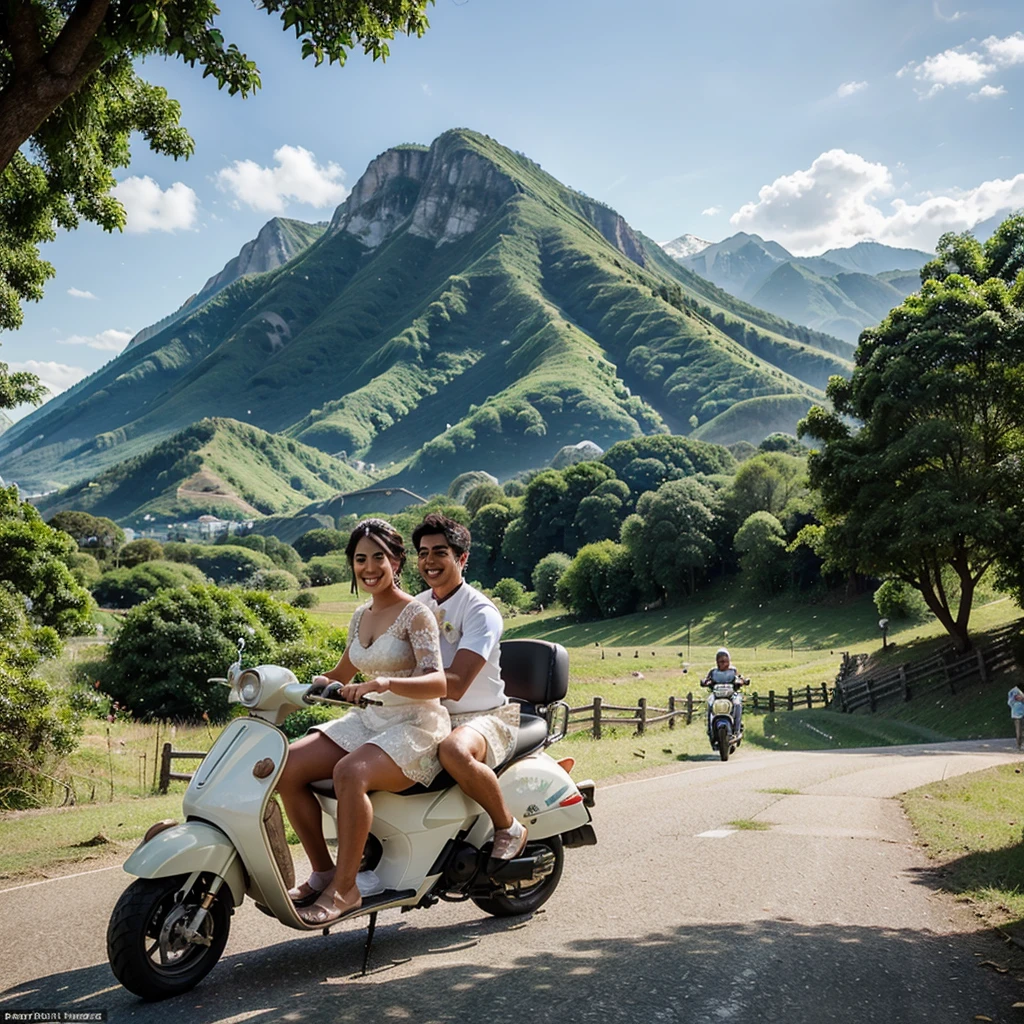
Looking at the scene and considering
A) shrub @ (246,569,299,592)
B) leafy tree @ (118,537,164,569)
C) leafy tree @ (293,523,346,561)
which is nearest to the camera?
leafy tree @ (118,537,164,569)

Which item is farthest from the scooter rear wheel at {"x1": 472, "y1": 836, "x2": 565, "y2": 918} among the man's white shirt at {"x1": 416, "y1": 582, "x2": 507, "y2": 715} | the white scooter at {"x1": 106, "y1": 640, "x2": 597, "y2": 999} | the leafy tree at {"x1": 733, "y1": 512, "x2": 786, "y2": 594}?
the leafy tree at {"x1": 733, "y1": 512, "x2": 786, "y2": 594}

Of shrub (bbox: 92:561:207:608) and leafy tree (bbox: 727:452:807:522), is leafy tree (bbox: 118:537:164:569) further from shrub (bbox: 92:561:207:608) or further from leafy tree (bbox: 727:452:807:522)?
leafy tree (bbox: 727:452:807:522)

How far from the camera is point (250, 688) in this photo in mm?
4648

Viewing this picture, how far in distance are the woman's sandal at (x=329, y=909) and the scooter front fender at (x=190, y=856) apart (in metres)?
0.34

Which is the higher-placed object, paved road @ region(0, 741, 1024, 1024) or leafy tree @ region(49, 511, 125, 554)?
leafy tree @ region(49, 511, 125, 554)

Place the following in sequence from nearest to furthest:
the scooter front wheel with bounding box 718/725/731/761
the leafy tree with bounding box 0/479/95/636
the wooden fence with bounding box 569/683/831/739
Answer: the scooter front wheel with bounding box 718/725/731/761 < the wooden fence with bounding box 569/683/831/739 < the leafy tree with bounding box 0/479/95/636

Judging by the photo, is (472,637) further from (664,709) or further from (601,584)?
(601,584)

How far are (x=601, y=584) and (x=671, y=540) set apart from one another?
7.14 m

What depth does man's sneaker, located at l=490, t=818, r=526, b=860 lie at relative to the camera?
210 inches

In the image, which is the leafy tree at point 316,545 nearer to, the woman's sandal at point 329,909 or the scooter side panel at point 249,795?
the scooter side panel at point 249,795

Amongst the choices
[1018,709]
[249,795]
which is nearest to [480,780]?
[249,795]

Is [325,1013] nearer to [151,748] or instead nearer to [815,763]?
[815,763]

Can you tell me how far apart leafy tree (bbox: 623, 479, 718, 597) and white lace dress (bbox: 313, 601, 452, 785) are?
7153cm

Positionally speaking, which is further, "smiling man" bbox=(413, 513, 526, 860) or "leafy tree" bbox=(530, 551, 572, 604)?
"leafy tree" bbox=(530, 551, 572, 604)
